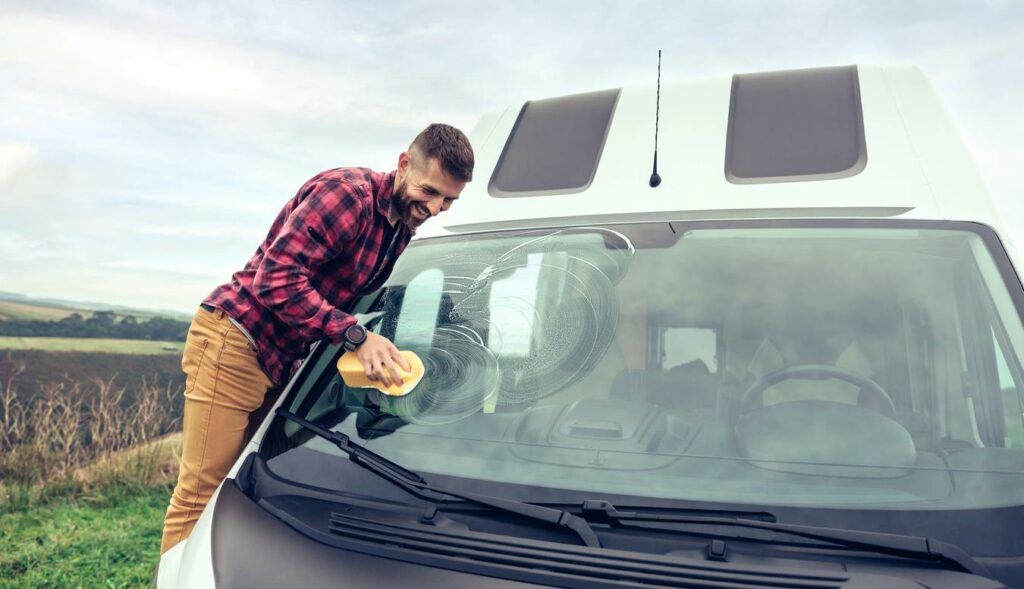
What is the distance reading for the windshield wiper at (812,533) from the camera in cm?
141

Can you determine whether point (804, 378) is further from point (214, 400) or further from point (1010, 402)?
point (214, 400)

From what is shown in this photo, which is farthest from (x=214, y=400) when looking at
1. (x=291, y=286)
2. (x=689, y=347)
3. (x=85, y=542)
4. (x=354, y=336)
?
(x=85, y=542)

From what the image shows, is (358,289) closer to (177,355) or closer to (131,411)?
(131,411)

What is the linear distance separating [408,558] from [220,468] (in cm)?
115

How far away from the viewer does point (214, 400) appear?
246 centimetres

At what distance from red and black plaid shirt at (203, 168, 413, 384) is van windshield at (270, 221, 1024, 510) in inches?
6.9

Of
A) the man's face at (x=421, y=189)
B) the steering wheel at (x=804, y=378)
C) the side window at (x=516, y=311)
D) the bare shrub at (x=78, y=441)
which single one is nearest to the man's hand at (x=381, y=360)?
the side window at (x=516, y=311)

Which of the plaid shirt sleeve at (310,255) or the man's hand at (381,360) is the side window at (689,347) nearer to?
the man's hand at (381,360)

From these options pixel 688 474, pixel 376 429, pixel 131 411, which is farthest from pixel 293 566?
pixel 131 411

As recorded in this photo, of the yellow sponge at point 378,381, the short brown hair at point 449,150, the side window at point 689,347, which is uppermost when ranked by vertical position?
the short brown hair at point 449,150

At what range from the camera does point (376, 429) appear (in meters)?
1.95

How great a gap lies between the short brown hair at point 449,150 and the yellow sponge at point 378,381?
550 millimetres

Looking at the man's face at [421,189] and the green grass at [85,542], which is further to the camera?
the green grass at [85,542]

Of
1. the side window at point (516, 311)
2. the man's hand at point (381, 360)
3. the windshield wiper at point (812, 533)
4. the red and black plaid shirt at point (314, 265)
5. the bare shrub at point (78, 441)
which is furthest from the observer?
the bare shrub at point (78, 441)
